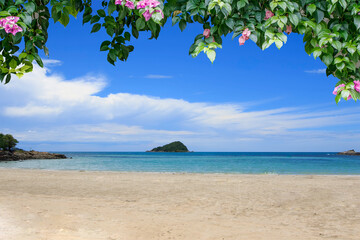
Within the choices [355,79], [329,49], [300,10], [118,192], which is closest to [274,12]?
[300,10]

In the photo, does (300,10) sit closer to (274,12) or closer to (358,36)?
(274,12)

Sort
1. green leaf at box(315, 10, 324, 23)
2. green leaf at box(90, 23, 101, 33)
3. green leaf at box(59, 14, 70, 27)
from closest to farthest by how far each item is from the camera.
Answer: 1. green leaf at box(315, 10, 324, 23)
2. green leaf at box(90, 23, 101, 33)
3. green leaf at box(59, 14, 70, 27)

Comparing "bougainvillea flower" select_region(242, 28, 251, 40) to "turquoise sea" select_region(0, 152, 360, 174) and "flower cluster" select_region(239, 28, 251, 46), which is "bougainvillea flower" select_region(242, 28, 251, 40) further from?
"turquoise sea" select_region(0, 152, 360, 174)

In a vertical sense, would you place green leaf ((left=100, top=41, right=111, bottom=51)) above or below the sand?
above

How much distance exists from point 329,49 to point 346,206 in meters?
10.1

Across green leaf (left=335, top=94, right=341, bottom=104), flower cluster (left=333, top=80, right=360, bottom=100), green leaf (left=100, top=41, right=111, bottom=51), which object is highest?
green leaf (left=100, top=41, right=111, bottom=51)

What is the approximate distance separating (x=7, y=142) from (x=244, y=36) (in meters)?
84.4

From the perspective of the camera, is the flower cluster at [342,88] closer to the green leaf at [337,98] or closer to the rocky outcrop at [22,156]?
the green leaf at [337,98]

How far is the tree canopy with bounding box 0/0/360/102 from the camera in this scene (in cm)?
275

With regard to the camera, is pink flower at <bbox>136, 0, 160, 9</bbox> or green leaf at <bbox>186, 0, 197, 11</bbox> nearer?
pink flower at <bbox>136, 0, 160, 9</bbox>

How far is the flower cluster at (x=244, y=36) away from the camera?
110 inches

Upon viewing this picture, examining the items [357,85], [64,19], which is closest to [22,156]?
[64,19]

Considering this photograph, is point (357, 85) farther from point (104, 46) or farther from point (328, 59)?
point (104, 46)

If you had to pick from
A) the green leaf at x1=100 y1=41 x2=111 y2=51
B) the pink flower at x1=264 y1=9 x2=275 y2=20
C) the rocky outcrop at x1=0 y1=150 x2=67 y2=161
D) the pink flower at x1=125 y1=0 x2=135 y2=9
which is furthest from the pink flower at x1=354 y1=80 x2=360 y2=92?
the rocky outcrop at x1=0 y1=150 x2=67 y2=161
